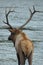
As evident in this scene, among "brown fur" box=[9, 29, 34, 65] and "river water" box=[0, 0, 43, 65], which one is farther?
"river water" box=[0, 0, 43, 65]

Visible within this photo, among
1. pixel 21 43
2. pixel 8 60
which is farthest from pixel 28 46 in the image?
pixel 8 60

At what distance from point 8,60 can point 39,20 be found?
7114 millimetres

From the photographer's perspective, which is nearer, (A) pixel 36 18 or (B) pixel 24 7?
(A) pixel 36 18

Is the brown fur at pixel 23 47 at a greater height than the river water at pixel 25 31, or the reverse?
the brown fur at pixel 23 47

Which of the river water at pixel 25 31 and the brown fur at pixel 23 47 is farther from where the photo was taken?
the river water at pixel 25 31

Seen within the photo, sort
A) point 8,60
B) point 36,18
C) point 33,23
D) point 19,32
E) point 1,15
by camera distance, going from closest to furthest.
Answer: point 19,32, point 8,60, point 33,23, point 36,18, point 1,15

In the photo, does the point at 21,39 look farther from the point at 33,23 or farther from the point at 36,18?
the point at 36,18

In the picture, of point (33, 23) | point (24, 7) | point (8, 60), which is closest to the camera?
point (8, 60)

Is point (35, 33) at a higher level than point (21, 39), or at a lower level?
lower

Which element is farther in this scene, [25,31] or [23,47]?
[25,31]

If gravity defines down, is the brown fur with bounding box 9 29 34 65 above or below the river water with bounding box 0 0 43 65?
above

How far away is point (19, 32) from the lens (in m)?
9.16

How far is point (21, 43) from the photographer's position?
862 cm

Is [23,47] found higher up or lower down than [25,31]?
higher up
